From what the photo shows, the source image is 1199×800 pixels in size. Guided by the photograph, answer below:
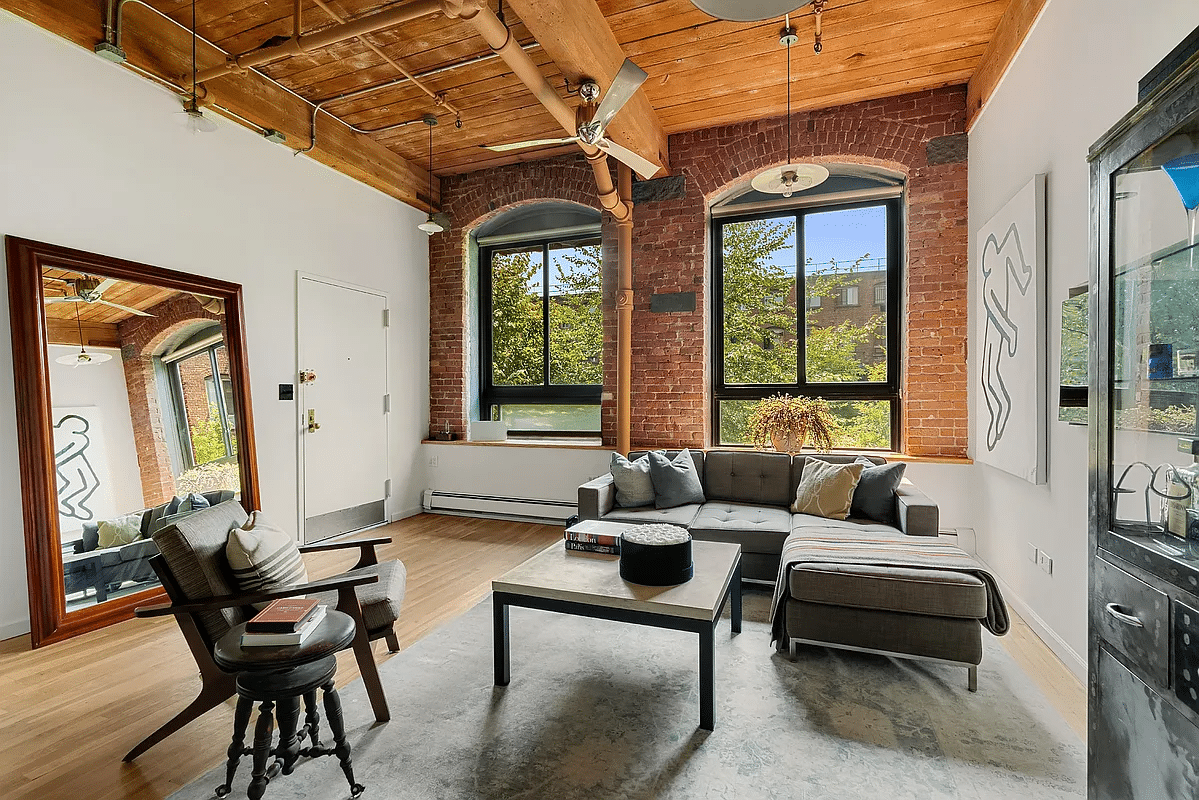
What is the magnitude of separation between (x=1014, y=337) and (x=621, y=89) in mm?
2675

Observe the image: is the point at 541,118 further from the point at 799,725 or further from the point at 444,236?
the point at 799,725

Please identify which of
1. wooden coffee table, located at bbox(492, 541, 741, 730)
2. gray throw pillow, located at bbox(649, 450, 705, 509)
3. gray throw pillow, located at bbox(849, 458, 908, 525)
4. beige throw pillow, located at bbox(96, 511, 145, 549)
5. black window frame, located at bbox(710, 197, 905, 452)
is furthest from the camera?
black window frame, located at bbox(710, 197, 905, 452)

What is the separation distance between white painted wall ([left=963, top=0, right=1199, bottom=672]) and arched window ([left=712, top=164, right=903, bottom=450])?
4.00 ft

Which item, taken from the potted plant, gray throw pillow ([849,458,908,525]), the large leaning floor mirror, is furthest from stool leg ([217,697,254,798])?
the potted plant

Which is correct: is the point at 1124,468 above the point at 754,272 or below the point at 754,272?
below

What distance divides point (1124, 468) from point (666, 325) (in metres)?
3.96

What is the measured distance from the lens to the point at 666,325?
206 inches

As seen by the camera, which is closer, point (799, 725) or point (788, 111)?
point (799, 725)

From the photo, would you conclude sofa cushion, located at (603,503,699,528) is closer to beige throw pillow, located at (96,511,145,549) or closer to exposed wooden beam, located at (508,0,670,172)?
exposed wooden beam, located at (508,0,670,172)

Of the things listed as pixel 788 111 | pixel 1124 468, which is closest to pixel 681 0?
pixel 788 111

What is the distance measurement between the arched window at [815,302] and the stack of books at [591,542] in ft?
9.08

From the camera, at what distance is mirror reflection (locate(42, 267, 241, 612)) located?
10.2ft

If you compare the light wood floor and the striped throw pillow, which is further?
the striped throw pillow

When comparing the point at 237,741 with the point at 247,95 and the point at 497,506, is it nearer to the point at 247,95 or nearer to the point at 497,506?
the point at 497,506
